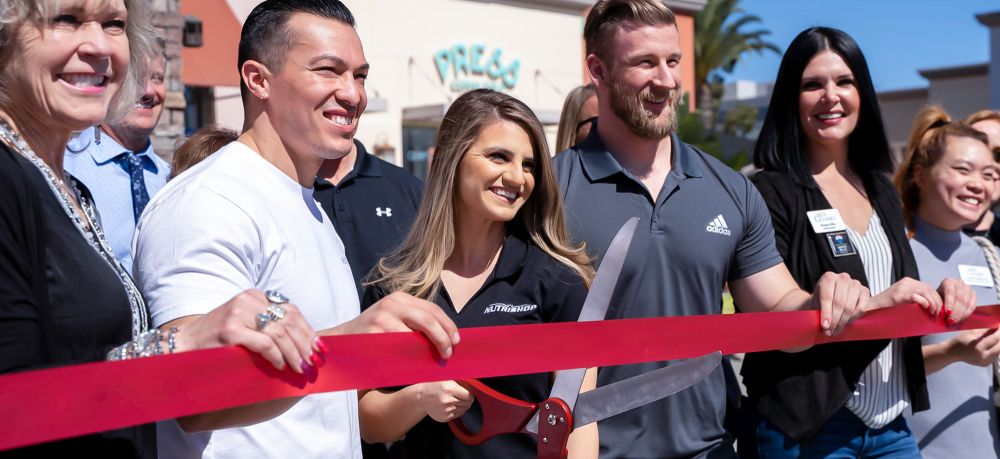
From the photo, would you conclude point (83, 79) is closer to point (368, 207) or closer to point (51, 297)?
point (51, 297)

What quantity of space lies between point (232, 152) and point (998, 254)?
366 centimetres

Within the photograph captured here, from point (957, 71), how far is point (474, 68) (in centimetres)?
1820

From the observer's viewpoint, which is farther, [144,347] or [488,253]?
[488,253]

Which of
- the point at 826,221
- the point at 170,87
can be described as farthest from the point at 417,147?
the point at 826,221

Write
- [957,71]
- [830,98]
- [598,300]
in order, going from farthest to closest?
[957,71], [830,98], [598,300]

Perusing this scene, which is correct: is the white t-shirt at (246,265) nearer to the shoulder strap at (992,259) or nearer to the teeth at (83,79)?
the teeth at (83,79)

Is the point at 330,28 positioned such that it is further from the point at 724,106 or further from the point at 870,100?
the point at 724,106

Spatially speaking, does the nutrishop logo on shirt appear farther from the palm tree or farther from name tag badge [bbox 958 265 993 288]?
the palm tree

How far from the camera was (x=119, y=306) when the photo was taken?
1751 mm

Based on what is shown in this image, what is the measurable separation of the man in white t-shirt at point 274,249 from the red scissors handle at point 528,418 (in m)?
0.34

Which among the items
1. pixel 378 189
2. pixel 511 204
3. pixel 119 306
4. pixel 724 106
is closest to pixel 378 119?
pixel 378 189

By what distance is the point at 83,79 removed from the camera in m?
1.81

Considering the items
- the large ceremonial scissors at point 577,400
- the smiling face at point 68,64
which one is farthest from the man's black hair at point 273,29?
the large ceremonial scissors at point 577,400

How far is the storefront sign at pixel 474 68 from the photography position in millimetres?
19875
